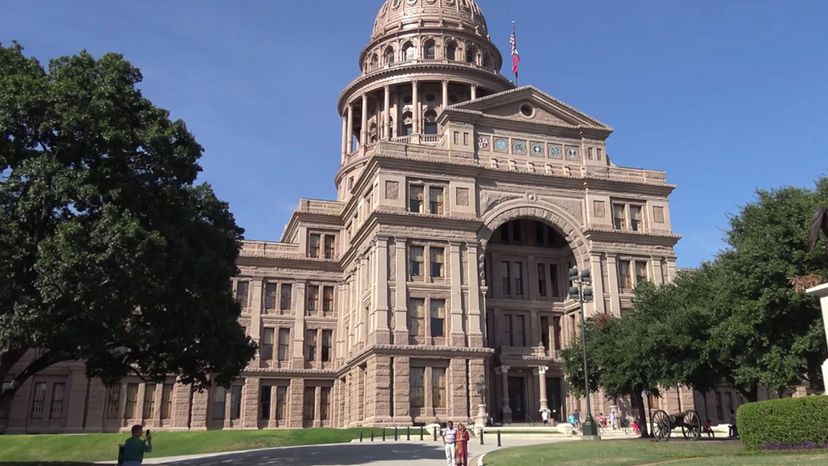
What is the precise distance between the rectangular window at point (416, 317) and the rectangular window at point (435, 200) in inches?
248

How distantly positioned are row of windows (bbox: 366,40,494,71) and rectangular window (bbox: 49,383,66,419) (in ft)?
142

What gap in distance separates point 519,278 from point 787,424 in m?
36.5

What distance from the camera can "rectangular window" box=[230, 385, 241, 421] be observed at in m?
55.9

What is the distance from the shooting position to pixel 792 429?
18.4 m

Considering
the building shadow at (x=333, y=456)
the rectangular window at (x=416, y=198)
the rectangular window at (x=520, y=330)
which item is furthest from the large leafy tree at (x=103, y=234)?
the rectangular window at (x=520, y=330)

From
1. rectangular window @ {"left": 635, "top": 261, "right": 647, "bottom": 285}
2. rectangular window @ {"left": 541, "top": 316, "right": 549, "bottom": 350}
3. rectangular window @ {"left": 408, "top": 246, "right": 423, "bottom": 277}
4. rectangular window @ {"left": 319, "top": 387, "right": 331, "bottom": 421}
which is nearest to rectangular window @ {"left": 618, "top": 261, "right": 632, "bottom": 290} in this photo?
rectangular window @ {"left": 635, "top": 261, "right": 647, "bottom": 285}

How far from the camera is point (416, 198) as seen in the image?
5016 cm

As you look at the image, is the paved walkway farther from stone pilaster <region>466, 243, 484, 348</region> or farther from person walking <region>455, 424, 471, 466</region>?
stone pilaster <region>466, 243, 484, 348</region>

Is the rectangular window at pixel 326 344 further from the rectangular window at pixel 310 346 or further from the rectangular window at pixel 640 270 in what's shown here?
the rectangular window at pixel 640 270

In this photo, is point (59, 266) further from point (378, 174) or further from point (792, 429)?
point (378, 174)

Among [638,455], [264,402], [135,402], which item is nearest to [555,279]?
[264,402]

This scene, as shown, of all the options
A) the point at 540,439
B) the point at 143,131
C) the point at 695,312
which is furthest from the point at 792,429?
the point at 143,131

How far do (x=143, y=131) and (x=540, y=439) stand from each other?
920 inches

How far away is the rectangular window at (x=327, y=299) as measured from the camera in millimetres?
59781
